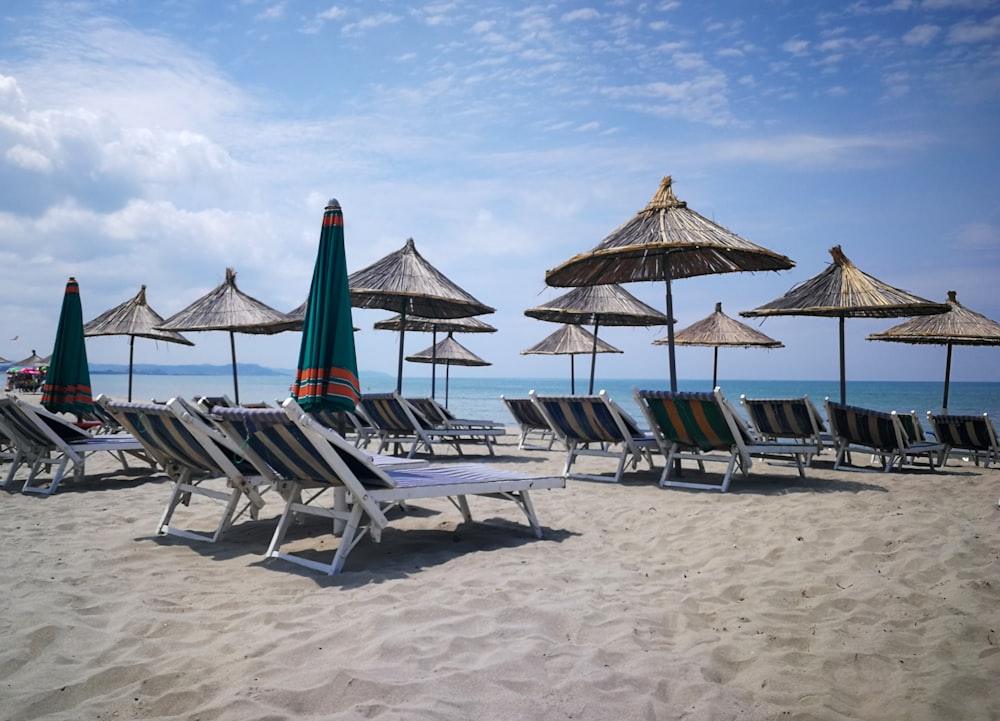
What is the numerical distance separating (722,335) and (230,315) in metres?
8.74

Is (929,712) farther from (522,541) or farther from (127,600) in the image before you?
(127,600)

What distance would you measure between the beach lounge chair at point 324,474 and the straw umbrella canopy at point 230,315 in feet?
22.3

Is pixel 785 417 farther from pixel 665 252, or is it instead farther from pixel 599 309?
pixel 599 309

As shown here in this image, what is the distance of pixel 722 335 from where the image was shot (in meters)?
13.1

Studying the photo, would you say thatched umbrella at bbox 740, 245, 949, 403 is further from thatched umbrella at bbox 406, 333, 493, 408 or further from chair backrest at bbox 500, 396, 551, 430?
thatched umbrella at bbox 406, 333, 493, 408

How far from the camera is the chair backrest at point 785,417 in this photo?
806 cm

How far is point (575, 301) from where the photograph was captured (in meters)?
11.1

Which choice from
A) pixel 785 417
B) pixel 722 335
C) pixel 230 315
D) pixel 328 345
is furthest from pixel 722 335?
pixel 328 345

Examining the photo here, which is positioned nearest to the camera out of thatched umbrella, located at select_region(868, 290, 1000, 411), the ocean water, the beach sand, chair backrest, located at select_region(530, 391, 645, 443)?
the beach sand

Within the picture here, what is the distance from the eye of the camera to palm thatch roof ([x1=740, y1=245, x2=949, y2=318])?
805 cm

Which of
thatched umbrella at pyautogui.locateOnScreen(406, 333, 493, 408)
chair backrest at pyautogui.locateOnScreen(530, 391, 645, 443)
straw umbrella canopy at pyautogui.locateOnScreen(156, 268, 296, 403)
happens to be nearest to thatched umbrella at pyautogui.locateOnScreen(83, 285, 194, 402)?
straw umbrella canopy at pyautogui.locateOnScreen(156, 268, 296, 403)

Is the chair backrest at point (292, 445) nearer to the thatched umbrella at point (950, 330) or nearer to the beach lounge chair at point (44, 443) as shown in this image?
the beach lounge chair at point (44, 443)

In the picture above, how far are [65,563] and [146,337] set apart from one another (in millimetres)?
12058

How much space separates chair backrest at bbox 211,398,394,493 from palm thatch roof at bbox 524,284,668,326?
7.35 m
